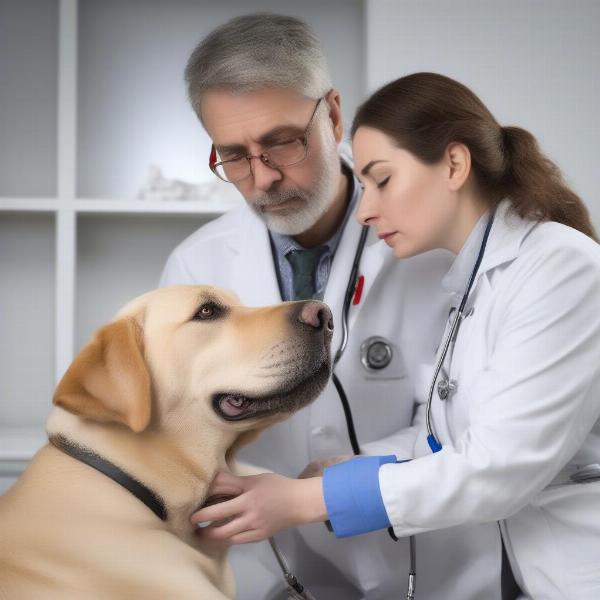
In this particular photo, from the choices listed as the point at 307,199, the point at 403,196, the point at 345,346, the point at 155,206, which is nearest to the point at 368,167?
the point at 403,196

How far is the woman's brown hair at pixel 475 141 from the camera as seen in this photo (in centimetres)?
148

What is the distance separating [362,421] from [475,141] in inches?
24.5

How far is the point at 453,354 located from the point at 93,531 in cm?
68

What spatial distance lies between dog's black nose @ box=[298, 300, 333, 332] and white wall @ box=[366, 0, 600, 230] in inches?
61.7

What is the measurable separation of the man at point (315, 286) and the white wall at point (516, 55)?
92cm

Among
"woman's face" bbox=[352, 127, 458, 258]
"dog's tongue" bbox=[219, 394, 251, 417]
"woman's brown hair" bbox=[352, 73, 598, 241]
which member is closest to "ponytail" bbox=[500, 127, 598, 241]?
"woman's brown hair" bbox=[352, 73, 598, 241]

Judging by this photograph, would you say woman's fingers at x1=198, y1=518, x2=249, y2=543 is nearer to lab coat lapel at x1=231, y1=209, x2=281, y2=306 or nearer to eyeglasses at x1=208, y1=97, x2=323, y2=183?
lab coat lapel at x1=231, y1=209, x2=281, y2=306

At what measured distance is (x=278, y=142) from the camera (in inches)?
68.1

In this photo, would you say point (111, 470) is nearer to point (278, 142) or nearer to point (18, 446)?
point (278, 142)

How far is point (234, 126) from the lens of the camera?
1.72m

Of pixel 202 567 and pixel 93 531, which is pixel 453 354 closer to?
pixel 202 567

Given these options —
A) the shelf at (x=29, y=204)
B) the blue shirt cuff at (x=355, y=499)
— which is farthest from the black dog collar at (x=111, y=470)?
the shelf at (x=29, y=204)

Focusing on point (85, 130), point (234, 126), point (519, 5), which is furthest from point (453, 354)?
point (85, 130)

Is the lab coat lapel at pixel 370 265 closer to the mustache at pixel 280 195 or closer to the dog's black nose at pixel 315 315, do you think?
the mustache at pixel 280 195
